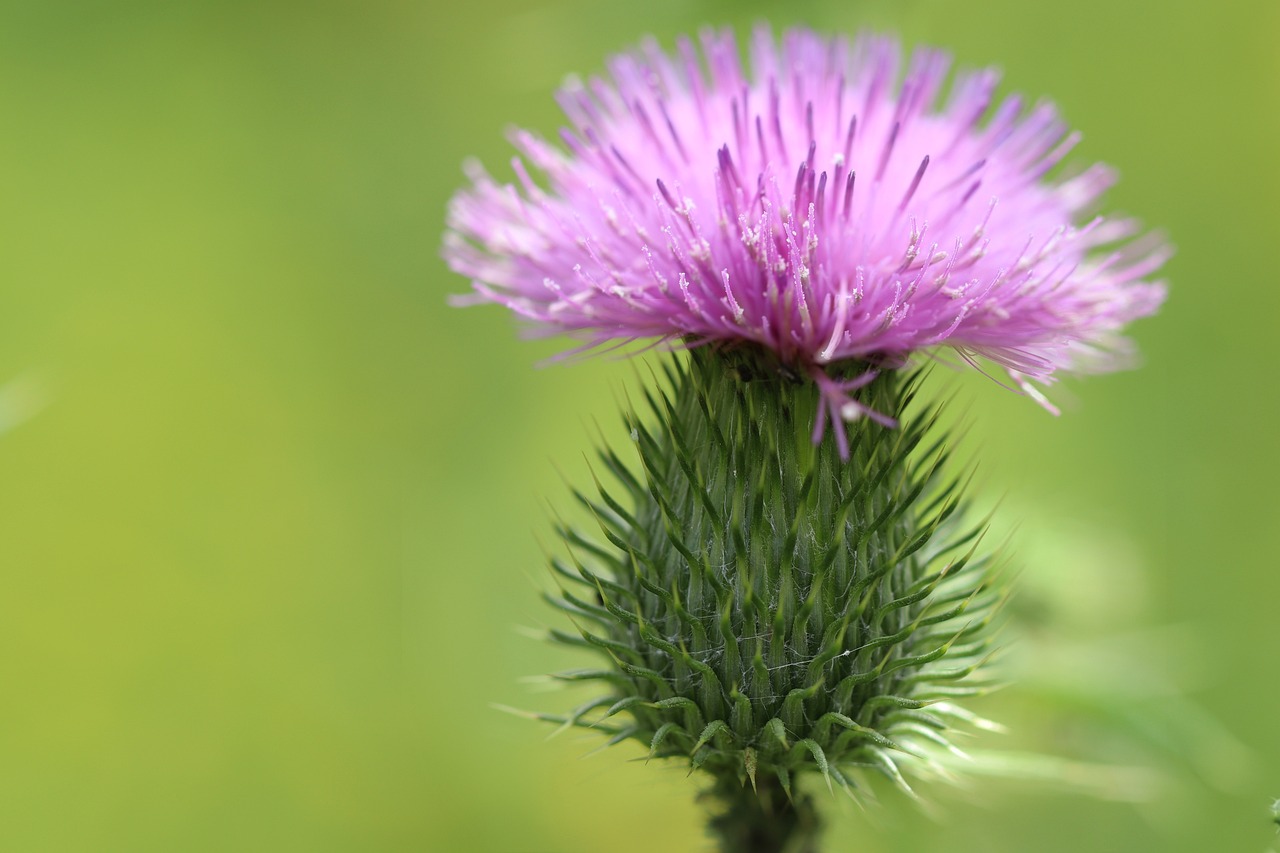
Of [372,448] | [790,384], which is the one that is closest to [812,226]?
[790,384]

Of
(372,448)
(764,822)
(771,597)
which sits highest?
(372,448)

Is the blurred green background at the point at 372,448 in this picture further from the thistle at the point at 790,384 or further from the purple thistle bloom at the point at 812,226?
the thistle at the point at 790,384

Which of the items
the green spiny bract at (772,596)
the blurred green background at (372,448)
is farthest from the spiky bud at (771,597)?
the blurred green background at (372,448)

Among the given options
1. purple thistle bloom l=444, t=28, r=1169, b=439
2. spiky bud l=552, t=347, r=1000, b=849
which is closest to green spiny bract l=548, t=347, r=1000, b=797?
spiky bud l=552, t=347, r=1000, b=849

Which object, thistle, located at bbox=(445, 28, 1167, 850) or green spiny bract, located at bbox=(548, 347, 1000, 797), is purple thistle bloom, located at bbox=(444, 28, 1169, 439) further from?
green spiny bract, located at bbox=(548, 347, 1000, 797)

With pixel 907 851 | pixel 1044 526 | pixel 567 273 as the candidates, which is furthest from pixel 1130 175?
pixel 567 273

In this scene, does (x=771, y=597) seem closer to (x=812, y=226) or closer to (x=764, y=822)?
(x=764, y=822)

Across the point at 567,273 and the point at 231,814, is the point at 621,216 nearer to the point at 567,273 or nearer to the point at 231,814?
the point at 567,273
